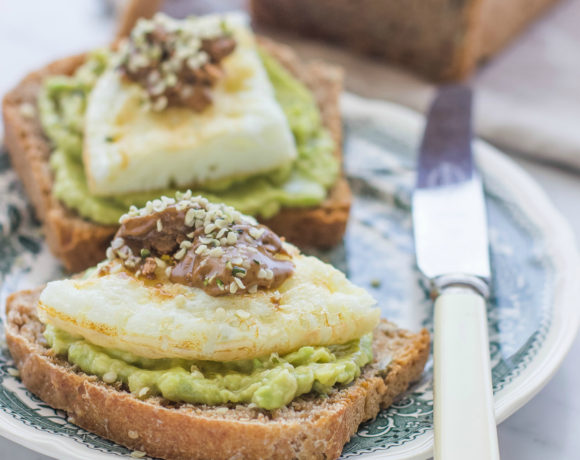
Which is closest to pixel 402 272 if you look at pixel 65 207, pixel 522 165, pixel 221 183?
pixel 221 183

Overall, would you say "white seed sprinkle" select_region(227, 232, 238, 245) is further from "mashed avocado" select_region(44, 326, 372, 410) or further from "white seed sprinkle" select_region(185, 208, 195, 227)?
"mashed avocado" select_region(44, 326, 372, 410)

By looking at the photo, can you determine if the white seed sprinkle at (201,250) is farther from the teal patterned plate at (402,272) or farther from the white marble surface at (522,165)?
the white marble surface at (522,165)

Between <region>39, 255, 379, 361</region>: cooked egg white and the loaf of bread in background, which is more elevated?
the loaf of bread in background

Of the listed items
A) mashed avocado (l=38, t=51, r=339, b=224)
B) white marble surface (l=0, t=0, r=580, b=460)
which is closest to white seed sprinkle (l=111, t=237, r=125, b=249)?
white marble surface (l=0, t=0, r=580, b=460)

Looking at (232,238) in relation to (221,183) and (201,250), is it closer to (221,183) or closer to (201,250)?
(201,250)

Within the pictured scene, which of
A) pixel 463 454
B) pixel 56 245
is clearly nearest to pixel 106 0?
pixel 56 245

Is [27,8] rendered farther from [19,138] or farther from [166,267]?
[166,267]
